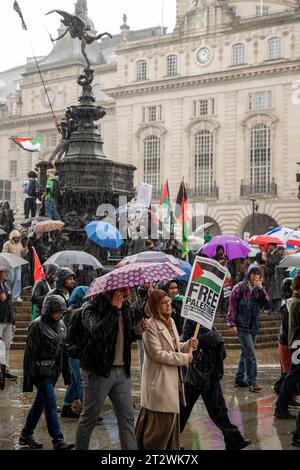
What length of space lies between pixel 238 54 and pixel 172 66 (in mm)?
5445

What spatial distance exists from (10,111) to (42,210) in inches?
2123

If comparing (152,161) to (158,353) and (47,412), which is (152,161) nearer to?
(47,412)

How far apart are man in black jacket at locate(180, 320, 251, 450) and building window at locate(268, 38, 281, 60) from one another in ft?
152

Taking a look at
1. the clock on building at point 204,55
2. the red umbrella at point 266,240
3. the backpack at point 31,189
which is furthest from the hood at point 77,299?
the clock on building at point 204,55

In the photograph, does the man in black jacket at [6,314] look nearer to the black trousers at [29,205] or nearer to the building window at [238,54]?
the black trousers at [29,205]

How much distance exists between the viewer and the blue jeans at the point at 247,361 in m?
10.6

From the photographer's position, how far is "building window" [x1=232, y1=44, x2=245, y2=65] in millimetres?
53094

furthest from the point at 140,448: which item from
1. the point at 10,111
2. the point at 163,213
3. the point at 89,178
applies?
the point at 10,111

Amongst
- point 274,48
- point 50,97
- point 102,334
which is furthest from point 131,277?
point 50,97

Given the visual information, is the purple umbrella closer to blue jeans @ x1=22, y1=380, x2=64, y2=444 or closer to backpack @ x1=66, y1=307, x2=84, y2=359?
blue jeans @ x1=22, y1=380, x2=64, y2=444

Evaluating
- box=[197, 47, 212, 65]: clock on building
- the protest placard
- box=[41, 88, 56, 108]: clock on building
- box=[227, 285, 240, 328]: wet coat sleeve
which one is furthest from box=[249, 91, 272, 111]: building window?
the protest placard

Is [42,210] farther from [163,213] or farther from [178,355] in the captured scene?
[163,213]

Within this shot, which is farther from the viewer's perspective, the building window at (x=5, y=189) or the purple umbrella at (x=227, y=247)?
the building window at (x=5, y=189)

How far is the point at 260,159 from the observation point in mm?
52312
